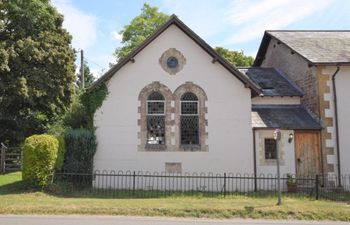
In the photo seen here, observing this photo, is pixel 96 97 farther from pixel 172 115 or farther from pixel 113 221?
pixel 113 221

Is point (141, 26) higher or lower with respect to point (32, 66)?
higher

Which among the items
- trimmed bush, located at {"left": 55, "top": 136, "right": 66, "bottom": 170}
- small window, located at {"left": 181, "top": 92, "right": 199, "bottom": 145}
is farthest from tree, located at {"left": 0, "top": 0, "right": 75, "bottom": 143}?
small window, located at {"left": 181, "top": 92, "right": 199, "bottom": 145}

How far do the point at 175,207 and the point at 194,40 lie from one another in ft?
26.9

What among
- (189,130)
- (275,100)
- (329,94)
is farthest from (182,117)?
(329,94)

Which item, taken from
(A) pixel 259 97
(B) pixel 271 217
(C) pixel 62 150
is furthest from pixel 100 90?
(B) pixel 271 217

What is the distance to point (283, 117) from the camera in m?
18.5

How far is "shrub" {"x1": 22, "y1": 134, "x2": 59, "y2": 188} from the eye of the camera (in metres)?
14.5

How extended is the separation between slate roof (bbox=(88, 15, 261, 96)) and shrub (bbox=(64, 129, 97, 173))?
2120 mm

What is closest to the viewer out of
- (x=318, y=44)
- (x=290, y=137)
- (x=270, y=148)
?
(x=290, y=137)

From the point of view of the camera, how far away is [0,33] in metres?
27.0

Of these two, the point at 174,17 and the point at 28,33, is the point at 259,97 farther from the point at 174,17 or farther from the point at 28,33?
the point at 28,33

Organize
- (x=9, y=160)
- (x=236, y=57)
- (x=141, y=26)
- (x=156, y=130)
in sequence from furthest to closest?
(x=236, y=57) → (x=141, y=26) → (x=9, y=160) → (x=156, y=130)

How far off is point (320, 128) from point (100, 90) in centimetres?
999

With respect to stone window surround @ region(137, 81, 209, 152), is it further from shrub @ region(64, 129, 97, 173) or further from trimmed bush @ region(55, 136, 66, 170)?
trimmed bush @ region(55, 136, 66, 170)
